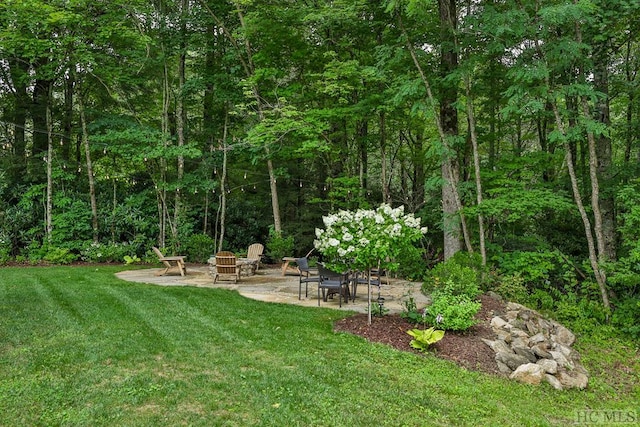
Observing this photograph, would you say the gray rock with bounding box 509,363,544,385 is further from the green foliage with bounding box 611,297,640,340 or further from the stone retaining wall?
the green foliage with bounding box 611,297,640,340

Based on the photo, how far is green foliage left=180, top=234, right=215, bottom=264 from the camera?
1188 centimetres

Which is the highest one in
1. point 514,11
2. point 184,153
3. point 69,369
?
point 514,11

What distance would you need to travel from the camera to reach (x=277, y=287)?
8188 mm

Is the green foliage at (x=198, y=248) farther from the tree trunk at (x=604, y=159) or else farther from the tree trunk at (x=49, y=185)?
the tree trunk at (x=604, y=159)

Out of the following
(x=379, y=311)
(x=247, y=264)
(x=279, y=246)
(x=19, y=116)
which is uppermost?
(x=19, y=116)

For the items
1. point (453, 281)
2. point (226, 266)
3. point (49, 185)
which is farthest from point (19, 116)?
point (453, 281)

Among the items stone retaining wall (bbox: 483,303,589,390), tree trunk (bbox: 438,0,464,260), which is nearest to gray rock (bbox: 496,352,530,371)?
stone retaining wall (bbox: 483,303,589,390)

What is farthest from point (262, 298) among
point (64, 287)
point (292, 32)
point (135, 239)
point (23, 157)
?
point (23, 157)

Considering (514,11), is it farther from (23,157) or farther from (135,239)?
(23,157)

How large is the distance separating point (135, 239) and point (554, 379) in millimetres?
11083

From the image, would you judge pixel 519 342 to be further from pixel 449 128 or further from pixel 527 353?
pixel 449 128

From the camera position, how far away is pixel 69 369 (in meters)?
3.79

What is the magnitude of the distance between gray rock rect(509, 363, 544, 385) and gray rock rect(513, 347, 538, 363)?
1.12ft

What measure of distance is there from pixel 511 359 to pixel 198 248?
9.23 meters
